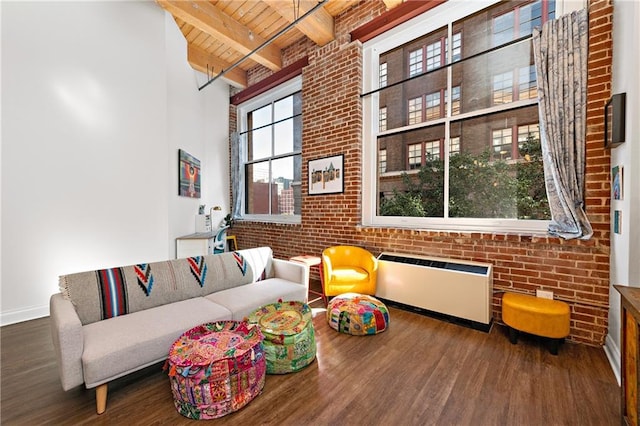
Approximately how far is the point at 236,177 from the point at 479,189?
4.90 meters

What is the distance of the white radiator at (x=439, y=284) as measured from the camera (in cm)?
264

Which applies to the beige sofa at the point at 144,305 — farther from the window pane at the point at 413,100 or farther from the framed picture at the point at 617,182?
the framed picture at the point at 617,182

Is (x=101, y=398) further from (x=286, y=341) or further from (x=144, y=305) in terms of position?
(x=286, y=341)

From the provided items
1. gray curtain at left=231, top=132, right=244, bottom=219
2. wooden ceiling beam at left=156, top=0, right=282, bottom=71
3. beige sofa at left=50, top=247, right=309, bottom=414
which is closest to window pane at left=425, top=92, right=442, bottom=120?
beige sofa at left=50, top=247, right=309, bottom=414

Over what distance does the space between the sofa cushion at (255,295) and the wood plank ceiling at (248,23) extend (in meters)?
3.49

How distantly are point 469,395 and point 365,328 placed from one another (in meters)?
0.96

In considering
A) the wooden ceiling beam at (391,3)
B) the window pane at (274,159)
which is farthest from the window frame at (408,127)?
the window pane at (274,159)

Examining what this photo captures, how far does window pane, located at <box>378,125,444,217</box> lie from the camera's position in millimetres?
3420

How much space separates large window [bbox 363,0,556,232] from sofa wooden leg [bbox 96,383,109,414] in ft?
10.7

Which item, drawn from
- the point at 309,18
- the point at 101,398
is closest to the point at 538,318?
the point at 101,398

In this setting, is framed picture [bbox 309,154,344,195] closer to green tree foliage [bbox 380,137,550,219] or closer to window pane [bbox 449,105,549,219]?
green tree foliage [bbox 380,137,550,219]

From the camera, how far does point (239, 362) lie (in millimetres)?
1605

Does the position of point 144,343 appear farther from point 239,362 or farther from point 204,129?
point 204,129

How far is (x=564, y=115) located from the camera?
94.6 inches
